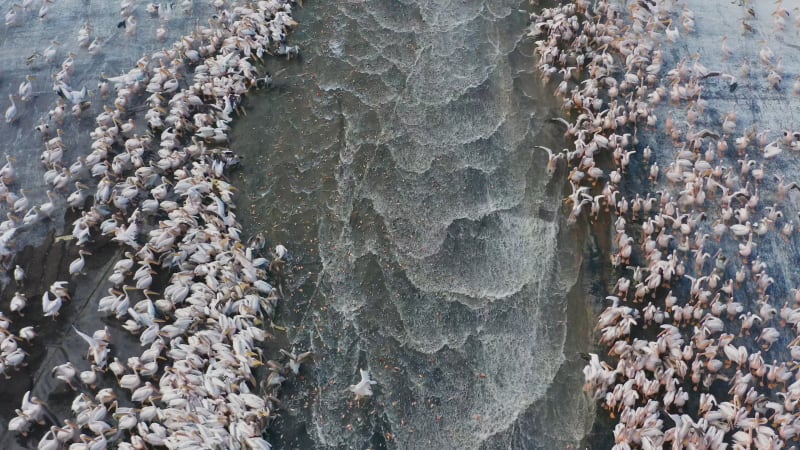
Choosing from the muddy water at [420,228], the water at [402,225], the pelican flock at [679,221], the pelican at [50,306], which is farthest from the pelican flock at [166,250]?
the pelican flock at [679,221]

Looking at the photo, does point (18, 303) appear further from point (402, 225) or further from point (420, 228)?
point (420, 228)

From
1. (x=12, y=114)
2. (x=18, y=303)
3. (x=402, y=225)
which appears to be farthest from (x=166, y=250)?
(x=12, y=114)

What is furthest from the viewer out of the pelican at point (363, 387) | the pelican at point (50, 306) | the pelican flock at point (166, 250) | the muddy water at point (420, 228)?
the pelican at point (50, 306)

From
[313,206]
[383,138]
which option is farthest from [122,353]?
[383,138]

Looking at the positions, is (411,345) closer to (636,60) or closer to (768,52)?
(636,60)

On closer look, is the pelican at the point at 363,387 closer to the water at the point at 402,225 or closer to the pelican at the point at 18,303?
the water at the point at 402,225

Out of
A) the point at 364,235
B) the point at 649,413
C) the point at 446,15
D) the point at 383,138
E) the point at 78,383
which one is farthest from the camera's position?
the point at 446,15
